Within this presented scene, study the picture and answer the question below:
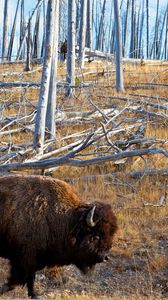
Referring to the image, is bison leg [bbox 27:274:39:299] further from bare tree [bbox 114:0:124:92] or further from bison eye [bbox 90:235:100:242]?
bare tree [bbox 114:0:124:92]

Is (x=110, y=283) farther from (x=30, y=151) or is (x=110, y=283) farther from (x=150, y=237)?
(x=30, y=151)

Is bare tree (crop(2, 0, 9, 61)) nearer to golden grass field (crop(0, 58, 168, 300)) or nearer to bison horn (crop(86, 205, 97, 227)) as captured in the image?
golden grass field (crop(0, 58, 168, 300))

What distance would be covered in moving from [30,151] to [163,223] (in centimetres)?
273

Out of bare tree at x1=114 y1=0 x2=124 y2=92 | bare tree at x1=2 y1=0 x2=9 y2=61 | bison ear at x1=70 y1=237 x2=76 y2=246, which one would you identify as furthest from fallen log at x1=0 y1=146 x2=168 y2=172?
bare tree at x1=2 y1=0 x2=9 y2=61

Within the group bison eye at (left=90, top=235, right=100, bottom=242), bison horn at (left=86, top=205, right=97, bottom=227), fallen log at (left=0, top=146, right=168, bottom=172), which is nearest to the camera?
bison horn at (left=86, top=205, right=97, bottom=227)

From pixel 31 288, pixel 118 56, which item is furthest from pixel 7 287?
pixel 118 56

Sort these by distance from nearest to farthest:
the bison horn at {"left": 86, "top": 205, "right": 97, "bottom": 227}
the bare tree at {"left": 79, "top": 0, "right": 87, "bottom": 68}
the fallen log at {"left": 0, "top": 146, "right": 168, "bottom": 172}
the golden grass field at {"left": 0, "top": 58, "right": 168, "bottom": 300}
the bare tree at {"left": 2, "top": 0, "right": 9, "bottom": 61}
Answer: the bison horn at {"left": 86, "top": 205, "right": 97, "bottom": 227}
the golden grass field at {"left": 0, "top": 58, "right": 168, "bottom": 300}
the fallen log at {"left": 0, "top": 146, "right": 168, "bottom": 172}
the bare tree at {"left": 79, "top": 0, "right": 87, "bottom": 68}
the bare tree at {"left": 2, "top": 0, "right": 9, "bottom": 61}

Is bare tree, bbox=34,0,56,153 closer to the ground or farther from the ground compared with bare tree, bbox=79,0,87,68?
closer to the ground

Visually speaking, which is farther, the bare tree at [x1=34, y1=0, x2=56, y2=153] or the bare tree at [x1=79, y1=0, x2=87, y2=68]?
the bare tree at [x1=79, y1=0, x2=87, y2=68]

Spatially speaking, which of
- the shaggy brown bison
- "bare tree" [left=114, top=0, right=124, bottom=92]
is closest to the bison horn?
the shaggy brown bison

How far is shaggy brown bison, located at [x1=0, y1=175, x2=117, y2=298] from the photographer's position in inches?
209

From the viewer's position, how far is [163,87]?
58.2ft

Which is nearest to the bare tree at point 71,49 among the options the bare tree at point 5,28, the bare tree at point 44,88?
the bare tree at point 44,88

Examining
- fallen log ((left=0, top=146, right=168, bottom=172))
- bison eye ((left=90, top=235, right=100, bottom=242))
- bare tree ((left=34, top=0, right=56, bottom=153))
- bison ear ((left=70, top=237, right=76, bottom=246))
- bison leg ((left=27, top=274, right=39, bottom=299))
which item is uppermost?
bare tree ((left=34, top=0, right=56, bottom=153))
